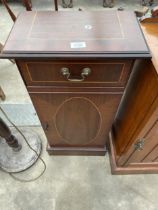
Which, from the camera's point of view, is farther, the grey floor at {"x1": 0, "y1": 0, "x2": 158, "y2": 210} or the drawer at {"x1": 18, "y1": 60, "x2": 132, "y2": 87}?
the grey floor at {"x1": 0, "y1": 0, "x2": 158, "y2": 210}

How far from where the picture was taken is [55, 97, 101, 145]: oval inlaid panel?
2.47 ft

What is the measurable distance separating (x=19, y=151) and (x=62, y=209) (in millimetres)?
449

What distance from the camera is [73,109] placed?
78cm

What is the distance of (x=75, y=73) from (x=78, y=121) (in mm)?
335

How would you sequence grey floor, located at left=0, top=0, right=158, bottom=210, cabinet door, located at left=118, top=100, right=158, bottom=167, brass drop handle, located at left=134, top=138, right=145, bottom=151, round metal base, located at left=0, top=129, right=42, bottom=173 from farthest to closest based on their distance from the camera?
round metal base, located at left=0, top=129, right=42, bottom=173 < grey floor, located at left=0, top=0, right=158, bottom=210 < brass drop handle, located at left=134, top=138, right=145, bottom=151 < cabinet door, located at left=118, top=100, right=158, bottom=167

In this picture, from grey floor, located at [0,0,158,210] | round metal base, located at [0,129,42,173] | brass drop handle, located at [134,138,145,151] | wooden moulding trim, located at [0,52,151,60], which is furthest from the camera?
round metal base, located at [0,129,42,173]

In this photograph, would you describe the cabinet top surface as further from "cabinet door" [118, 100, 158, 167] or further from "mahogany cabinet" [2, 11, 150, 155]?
"cabinet door" [118, 100, 158, 167]

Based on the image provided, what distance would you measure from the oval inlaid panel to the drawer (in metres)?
0.12

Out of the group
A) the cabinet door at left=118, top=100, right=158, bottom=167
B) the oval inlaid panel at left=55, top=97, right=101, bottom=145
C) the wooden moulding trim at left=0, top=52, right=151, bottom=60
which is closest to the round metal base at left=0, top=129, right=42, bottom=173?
the oval inlaid panel at left=55, top=97, right=101, bottom=145

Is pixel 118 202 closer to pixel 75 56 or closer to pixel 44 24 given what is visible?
pixel 75 56

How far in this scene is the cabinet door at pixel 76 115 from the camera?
2.32 ft

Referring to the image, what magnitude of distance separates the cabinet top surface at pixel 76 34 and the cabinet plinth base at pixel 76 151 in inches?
29.4

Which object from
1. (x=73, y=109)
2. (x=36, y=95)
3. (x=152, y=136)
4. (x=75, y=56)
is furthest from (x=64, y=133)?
(x=75, y=56)

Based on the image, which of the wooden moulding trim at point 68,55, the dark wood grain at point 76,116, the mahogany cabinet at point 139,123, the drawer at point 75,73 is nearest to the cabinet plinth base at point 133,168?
the mahogany cabinet at point 139,123
